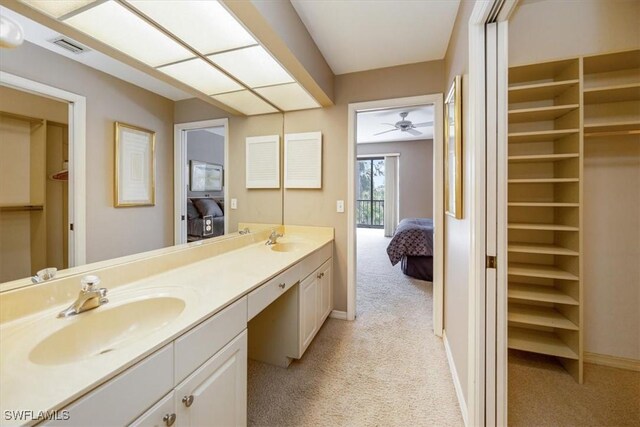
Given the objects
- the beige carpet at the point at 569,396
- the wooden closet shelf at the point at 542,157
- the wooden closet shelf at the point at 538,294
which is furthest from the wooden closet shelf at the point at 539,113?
the beige carpet at the point at 569,396

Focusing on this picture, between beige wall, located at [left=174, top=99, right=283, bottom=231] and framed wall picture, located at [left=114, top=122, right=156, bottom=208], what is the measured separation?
246 millimetres

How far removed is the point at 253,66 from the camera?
5.82 ft

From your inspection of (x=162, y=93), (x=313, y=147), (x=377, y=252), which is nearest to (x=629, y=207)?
(x=313, y=147)

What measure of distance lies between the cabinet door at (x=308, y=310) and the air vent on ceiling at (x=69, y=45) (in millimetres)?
1669

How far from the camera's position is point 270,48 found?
160 centimetres

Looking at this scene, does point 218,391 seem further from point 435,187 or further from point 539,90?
point 539,90

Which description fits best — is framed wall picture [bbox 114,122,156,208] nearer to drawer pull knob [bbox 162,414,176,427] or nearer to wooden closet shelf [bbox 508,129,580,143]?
drawer pull knob [bbox 162,414,176,427]

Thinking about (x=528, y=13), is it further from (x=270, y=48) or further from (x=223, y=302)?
(x=223, y=302)

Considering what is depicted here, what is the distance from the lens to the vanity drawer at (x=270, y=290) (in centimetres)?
128

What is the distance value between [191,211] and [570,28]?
2.85 metres

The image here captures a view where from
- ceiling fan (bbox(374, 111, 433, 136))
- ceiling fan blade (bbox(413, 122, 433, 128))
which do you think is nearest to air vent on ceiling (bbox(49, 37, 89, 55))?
ceiling fan (bbox(374, 111, 433, 136))

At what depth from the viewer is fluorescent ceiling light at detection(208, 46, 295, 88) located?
64.0 inches

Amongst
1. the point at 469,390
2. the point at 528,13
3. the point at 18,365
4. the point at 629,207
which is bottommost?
the point at 469,390

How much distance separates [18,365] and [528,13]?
315 cm
